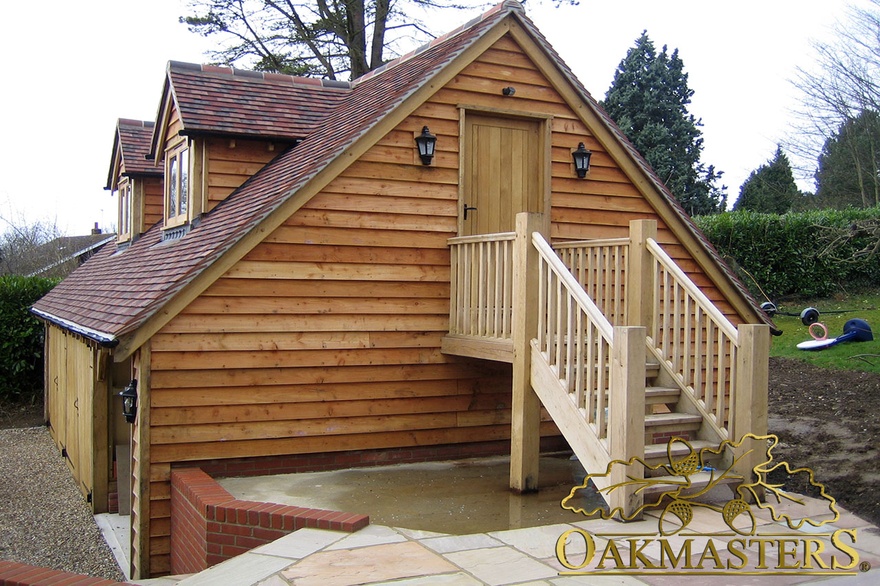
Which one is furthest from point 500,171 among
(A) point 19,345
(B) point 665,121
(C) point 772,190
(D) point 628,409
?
(C) point 772,190

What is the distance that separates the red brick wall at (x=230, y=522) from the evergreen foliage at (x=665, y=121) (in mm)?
23067

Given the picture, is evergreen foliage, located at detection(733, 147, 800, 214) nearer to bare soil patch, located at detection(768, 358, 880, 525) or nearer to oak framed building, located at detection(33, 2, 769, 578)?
bare soil patch, located at detection(768, 358, 880, 525)

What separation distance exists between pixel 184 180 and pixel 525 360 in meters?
5.84

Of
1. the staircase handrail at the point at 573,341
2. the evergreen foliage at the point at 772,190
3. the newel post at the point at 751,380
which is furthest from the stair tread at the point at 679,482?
the evergreen foliage at the point at 772,190

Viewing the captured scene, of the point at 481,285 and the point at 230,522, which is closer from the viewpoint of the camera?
the point at 230,522

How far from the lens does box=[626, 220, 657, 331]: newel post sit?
745cm

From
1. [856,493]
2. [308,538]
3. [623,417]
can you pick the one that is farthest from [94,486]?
[856,493]

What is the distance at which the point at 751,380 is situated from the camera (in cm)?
634

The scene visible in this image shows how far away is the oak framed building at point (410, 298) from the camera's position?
6992 millimetres

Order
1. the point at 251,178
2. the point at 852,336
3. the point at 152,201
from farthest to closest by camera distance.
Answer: the point at 152,201 < the point at 852,336 < the point at 251,178

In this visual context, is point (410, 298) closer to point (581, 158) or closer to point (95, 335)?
point (581, 158)

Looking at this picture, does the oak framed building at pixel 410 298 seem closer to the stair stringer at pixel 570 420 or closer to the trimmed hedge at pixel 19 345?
the stair stringer at pixel 570 420

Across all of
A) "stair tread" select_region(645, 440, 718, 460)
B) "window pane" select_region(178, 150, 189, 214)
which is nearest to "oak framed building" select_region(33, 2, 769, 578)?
"window pane" select_region(178, 150, 189, 214)

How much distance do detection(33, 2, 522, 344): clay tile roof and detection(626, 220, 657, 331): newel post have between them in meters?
2.72
